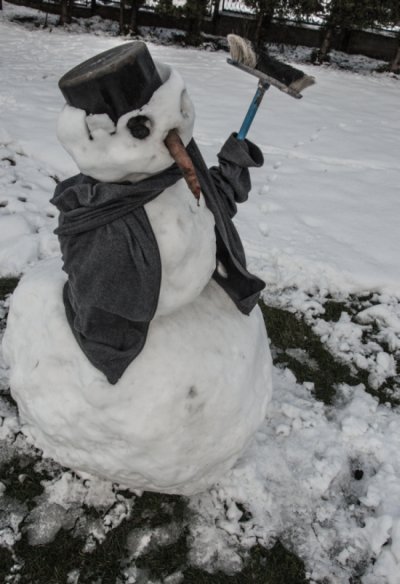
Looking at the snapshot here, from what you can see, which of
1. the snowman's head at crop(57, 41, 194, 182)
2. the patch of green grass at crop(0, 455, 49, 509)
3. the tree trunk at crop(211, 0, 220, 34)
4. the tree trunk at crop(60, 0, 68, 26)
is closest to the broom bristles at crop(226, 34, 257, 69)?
the snowman's head at crop(57, 41, 194, 182)

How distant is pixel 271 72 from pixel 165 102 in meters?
0.62

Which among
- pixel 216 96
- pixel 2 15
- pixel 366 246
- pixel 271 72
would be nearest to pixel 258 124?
pixel 216 96

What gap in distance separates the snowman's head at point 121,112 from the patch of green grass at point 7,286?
6.80 ft

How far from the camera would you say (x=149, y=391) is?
66.6 inches

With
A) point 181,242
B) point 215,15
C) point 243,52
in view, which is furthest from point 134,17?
point 181,242

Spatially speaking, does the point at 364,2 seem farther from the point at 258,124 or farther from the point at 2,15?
the point at 2,15

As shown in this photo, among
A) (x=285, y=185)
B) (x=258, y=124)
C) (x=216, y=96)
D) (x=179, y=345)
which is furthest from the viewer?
(x=216, y=96)

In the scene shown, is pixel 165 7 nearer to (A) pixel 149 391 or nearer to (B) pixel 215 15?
(B) pixel 215 15

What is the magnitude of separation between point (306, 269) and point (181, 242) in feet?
7.57

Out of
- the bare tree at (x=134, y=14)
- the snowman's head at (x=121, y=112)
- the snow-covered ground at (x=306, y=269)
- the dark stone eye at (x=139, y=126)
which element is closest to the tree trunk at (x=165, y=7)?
the bare tree at (x=134, y=14)

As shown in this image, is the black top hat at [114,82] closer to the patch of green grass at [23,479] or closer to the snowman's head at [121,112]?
the snowman's head at [121,112]

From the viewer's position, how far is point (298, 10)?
32.9 feet

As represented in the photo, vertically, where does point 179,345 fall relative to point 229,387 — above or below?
above

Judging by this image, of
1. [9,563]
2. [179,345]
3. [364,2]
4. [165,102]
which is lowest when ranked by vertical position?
[9,563]
